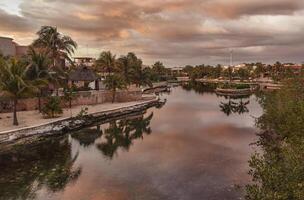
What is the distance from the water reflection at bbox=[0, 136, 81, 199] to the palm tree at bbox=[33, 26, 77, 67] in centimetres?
2478

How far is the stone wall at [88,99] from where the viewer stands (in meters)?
38.9

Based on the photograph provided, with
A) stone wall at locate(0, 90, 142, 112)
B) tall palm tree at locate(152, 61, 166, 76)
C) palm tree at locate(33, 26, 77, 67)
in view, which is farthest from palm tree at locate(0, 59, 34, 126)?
tall palm tree at locate(152, 61, 166, 76)

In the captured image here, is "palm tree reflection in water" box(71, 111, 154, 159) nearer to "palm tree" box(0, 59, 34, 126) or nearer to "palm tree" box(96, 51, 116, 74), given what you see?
"palm tree" box(0, 59, 34, 126)

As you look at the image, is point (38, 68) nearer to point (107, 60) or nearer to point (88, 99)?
point (88, 99)

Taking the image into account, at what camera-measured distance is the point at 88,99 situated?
4919cm

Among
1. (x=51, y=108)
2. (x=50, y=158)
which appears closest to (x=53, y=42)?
(x=51, y=108)

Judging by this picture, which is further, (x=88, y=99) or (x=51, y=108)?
(x=88, y=99)

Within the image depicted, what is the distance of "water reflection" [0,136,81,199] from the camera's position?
65.0ft

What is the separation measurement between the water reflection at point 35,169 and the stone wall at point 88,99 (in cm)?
1128

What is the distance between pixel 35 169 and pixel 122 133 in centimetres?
1458

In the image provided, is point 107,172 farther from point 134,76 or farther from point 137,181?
point 134,76

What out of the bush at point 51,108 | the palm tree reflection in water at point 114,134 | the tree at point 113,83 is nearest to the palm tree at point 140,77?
the tree at point 113,83

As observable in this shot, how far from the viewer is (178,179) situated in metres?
21.1

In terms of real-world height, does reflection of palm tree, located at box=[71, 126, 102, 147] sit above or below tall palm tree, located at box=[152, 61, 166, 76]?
below
